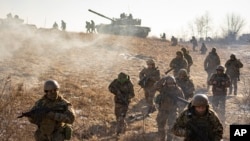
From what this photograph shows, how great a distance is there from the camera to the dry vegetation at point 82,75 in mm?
10750

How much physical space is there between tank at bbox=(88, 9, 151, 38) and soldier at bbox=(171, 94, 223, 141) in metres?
33.5

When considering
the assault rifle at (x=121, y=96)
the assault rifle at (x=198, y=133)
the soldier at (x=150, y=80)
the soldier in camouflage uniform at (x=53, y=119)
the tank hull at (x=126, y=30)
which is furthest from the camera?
the tank hull at (x=126, y=30)

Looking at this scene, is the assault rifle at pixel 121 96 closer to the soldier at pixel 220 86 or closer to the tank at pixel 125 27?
the soldier at pixel 220 86

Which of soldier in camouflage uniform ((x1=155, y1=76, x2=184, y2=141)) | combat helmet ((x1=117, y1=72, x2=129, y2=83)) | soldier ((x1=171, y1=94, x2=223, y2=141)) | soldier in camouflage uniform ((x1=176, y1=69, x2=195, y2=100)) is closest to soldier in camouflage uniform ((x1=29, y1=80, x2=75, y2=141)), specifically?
soldier ((x1=171, y1=94, x2=223, y2=141))

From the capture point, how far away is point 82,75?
19000 millimetres

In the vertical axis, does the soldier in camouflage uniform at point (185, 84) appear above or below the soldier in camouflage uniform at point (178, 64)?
below

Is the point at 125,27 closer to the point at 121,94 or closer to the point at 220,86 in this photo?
the point at 220,86

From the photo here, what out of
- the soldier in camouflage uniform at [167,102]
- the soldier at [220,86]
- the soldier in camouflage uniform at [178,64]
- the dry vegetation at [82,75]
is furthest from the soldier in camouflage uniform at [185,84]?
the soldier in camouflage uniform at [178,64]

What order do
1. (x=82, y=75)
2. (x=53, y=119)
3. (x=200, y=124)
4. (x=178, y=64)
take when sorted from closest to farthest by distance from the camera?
(x=200, y=124) < (x=53, y=119) < (x=178, y=64) < (x=82, y=75)

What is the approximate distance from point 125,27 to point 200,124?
33.9 metres

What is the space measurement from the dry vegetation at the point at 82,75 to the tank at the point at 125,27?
12.2ft

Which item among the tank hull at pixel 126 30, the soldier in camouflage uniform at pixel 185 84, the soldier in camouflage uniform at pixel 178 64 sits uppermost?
the tank hull at pixel 126 30

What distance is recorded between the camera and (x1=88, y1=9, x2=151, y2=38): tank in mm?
39969

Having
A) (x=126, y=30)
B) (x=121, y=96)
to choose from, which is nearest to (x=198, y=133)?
(x=121, y=96)
